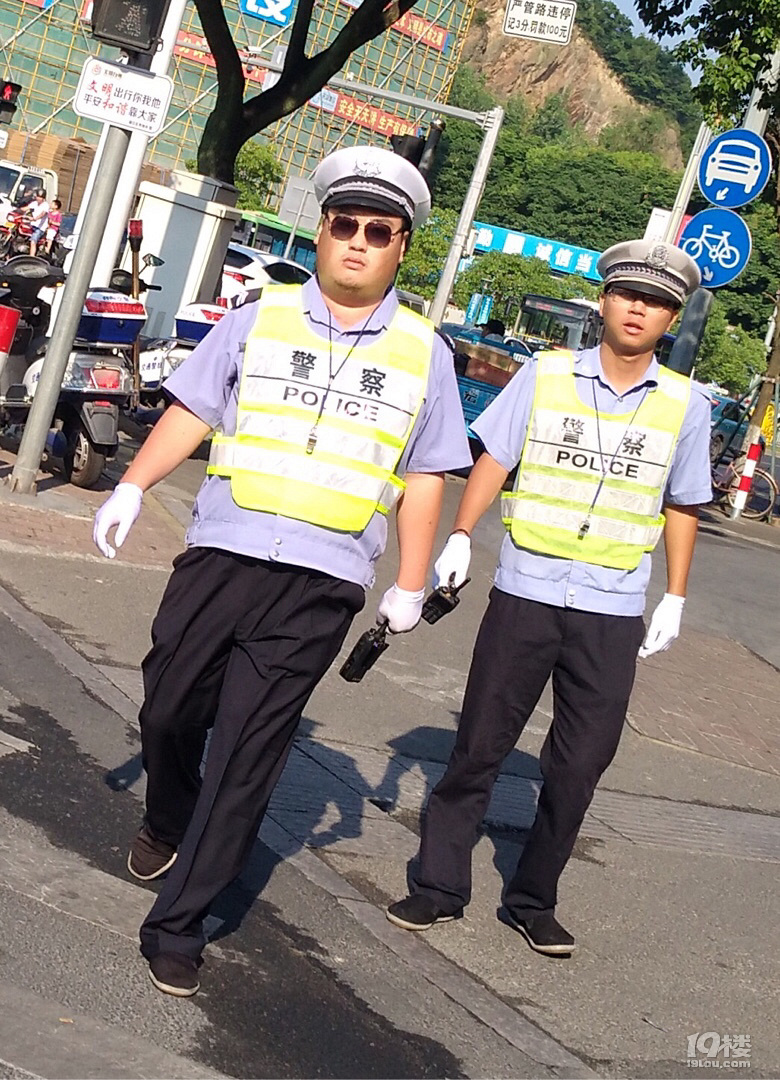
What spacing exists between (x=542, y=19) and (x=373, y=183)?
20.5 m

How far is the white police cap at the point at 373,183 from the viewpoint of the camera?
407 cm

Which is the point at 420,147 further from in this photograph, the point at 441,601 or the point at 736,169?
the point at 441,601

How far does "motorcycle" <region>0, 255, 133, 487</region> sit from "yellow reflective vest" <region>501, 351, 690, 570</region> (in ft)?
18.9

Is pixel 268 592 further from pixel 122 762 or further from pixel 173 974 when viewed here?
pixel 122 762

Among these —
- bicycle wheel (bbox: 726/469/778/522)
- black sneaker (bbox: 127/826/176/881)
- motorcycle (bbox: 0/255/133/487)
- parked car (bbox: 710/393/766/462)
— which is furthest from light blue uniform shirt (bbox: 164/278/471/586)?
parked car (bbox: 710/393/766/462)

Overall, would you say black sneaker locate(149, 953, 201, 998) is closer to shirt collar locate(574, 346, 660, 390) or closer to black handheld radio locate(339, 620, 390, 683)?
black handheld radio locate(339, 620, 390, 683)

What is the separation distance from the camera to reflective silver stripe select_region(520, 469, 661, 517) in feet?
16.1

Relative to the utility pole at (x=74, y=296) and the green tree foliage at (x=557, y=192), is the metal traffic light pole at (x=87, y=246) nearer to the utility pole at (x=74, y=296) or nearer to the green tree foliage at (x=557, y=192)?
the utility pole at (x=74, y=296)

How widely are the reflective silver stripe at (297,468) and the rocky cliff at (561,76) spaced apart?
170799mm

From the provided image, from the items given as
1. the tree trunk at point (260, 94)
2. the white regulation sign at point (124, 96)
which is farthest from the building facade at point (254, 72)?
the white regulation sign at point (124, 96)

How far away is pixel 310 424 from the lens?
408 cm

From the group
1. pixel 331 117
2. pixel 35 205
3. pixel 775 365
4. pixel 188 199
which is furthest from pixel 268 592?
pixel 331 117

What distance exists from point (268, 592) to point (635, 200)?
109m

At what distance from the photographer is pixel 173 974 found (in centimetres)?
395
